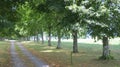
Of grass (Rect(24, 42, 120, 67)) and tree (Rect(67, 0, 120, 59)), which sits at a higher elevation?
tree (Rect(67, 0, 120, 59))

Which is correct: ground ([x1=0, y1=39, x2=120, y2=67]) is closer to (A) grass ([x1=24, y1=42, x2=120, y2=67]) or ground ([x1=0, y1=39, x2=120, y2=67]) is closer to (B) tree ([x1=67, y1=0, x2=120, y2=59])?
(A) grass ([x1=24, y1=42, x2=120, y2=67])

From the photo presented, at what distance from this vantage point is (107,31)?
70.7 ft

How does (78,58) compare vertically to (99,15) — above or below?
below

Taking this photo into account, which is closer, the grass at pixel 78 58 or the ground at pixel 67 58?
the ground at pixel 67 58

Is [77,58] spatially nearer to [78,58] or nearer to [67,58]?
[78,58]

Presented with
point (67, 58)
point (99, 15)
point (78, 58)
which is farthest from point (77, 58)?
point (99, 15)

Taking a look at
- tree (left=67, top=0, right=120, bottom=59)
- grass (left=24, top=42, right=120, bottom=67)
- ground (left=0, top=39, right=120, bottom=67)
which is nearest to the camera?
tree (left=67, top=0, right=120, bottom=59)

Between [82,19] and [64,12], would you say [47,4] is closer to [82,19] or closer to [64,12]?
[64,12]

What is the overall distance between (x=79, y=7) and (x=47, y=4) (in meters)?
3.81

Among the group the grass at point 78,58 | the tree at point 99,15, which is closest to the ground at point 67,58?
the grass at point 78,58

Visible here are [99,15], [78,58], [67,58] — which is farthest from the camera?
[78,58]

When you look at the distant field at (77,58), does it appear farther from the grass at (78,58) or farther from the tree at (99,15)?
the tree at (99,15)

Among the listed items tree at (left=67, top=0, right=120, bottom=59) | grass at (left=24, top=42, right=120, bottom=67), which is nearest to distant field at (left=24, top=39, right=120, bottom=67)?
grass at (left=24, top=42, right=120, bottom=67)

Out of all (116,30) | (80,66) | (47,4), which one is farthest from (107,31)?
(47,4)
